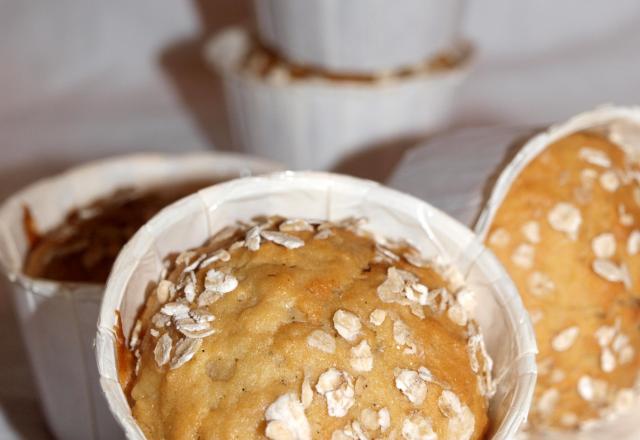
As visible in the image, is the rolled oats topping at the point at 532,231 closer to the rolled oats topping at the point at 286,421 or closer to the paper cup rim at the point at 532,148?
the paper cup rim at the point at 532,148

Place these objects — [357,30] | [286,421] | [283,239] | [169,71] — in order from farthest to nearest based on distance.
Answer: [169,71] < [357,30] < [283,239] < [286,421]

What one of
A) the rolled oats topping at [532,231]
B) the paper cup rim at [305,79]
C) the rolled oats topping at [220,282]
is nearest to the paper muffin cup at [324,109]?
the paper cup rim at [305,79]

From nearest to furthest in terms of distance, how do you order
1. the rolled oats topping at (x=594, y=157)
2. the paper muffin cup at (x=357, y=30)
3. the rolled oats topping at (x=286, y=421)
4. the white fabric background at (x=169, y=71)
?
the rolled oats topping at (x=286, y=421) → the rolled oats topping at (x=594, y=157) → the paper muffin cup at (x=357, y=30) → the white fabric background at (x=169, y=71)

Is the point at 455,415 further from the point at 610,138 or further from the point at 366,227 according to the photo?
the point at 610,138

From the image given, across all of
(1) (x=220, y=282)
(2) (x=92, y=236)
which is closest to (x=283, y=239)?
(1) (x=220, y=282)

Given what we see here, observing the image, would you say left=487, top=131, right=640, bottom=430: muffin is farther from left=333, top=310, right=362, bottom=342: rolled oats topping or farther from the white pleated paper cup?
left=333, top=310, right=362, bottom=342: rolled oats topping

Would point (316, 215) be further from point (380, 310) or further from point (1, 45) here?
point (1, 45)
